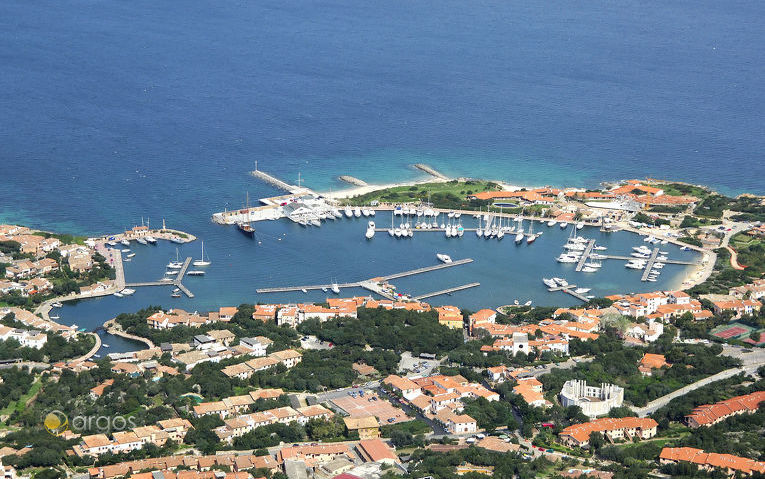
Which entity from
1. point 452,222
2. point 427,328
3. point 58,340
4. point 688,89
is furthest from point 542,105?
point 58,340

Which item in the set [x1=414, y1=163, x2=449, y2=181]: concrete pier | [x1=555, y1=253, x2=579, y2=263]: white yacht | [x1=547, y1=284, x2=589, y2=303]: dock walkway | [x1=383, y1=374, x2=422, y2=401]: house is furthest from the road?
[x1=414, y1=163, x2=449, y2=181]: concrete pier

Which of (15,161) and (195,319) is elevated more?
(15,161)

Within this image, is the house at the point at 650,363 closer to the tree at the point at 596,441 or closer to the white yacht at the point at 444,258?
the tree at the point at 596,441

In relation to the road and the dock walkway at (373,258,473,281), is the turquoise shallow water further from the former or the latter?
the road

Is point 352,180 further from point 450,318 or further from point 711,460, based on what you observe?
point 711,460

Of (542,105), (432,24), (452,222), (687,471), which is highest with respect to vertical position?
(432,24)

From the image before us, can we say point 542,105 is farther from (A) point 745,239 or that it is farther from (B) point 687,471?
(B) point 687,471

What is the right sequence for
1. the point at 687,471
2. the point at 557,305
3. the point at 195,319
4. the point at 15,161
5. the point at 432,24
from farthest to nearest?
the point at 432,24, the point at 15,161, the point at 557,305, the point at 195,319, the point at 687,471

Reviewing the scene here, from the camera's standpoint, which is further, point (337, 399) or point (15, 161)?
point (15, 161)

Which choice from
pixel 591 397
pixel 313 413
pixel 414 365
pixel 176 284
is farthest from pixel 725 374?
pixel 176 284
